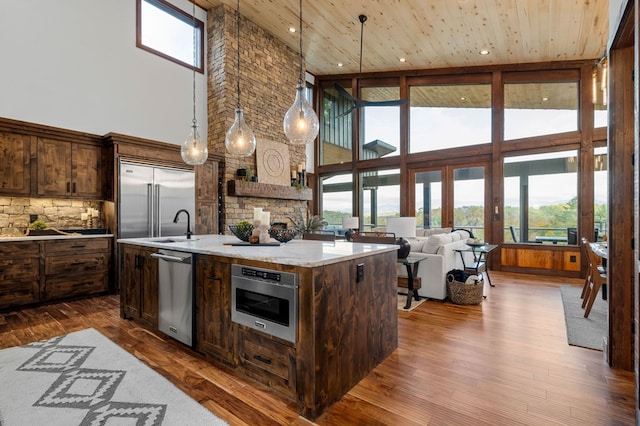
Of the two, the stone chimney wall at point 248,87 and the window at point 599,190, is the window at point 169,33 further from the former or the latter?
the window at point 599,190

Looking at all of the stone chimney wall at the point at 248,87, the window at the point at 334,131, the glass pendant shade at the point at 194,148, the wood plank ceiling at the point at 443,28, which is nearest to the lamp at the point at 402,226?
the glass pendant shade at the point at 194,148

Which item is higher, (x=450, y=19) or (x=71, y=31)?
(x=450, y=19)

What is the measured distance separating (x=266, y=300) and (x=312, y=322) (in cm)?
39

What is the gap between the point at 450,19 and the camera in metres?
5.20

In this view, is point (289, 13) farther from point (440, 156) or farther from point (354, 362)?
point (354, 362)

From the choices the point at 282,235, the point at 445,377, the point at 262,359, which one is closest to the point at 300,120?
the point at 282,235

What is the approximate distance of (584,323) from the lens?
3.31 metres

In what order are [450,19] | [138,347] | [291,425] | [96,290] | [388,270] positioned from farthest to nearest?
[450,19], [96,290], [138,347], [388,270], [291,425]

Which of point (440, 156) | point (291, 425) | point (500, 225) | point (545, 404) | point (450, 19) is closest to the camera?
point (291, 425)

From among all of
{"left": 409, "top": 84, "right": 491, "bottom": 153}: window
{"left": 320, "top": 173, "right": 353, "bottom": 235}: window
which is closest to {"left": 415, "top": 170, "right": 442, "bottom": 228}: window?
{"left": 409, "top": 84, "right": 491, "bottom": 153}: window

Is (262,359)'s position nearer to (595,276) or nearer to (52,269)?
(595,276)

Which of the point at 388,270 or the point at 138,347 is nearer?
the point at 388,270

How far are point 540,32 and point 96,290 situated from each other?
8.04 m

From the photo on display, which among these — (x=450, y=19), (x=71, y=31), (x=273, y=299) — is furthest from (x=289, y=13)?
(x=273, y=299)
